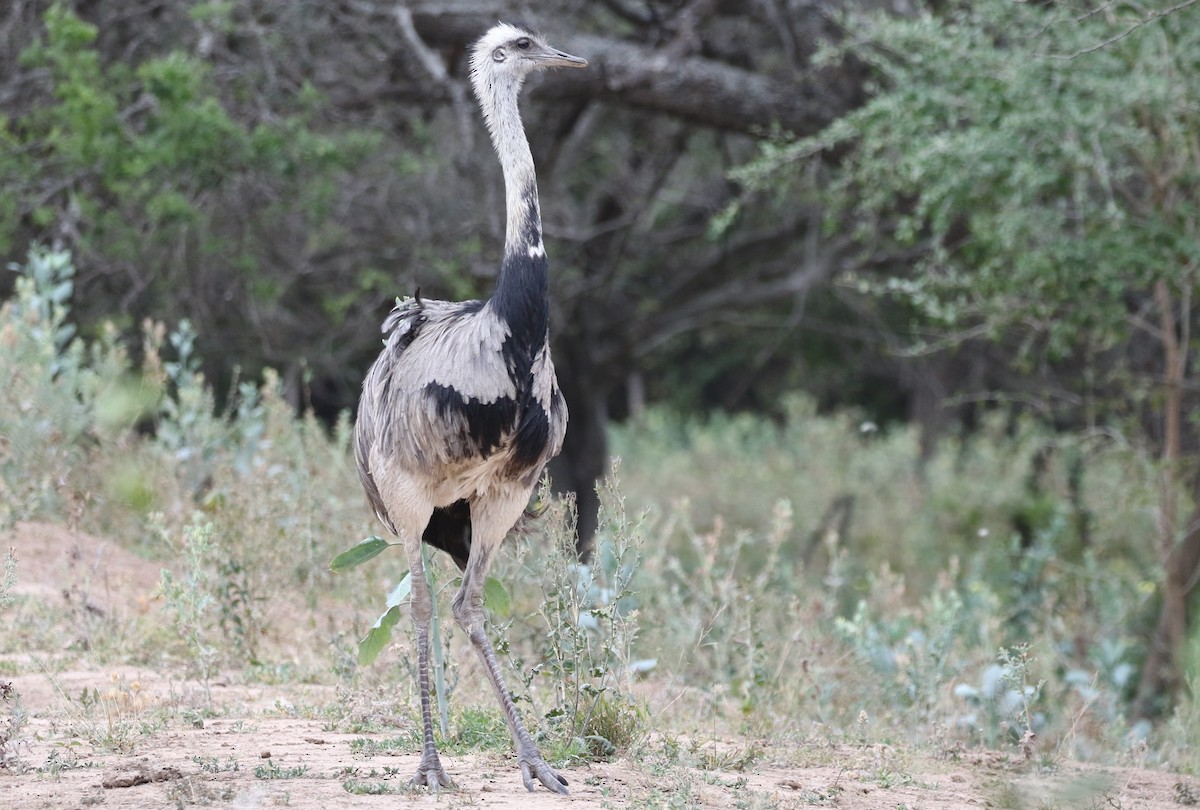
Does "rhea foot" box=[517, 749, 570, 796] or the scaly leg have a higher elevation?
the scaly leg

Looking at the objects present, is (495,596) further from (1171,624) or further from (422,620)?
(1171,624)

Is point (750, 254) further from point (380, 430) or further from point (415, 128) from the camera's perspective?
point (380, 430)

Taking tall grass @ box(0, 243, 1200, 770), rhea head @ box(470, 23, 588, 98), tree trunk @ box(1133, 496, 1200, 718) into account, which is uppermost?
rhea head @ box(470, 23, 588, 98)

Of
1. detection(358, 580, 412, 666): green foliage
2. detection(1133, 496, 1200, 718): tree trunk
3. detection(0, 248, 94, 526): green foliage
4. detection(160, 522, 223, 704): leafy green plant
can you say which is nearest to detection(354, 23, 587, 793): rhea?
detection(358, 580, 412, 666): green foliage

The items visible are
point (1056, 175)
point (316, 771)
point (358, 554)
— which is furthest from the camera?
point (1056, 175)

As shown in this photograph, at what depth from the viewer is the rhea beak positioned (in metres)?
5.88

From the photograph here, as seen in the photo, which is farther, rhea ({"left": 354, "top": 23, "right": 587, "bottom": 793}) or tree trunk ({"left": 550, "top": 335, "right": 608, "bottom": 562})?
tree trunk ({"left": 550, "top": 335, "right": 608, "bottom": 562})

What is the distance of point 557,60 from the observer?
5.93 m

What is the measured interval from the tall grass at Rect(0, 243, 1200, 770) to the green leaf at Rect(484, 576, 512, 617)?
0.51ft

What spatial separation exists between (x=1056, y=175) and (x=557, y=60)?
4.05 metres

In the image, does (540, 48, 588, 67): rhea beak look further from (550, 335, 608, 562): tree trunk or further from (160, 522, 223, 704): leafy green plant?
(550, 335, 608, 562): tree trunk

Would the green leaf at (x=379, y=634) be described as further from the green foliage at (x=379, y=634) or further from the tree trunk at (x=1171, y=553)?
the tree trunk at (x=1171, y=553)

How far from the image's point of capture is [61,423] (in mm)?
Result: 8500

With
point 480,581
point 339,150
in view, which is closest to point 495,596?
point 480,581
